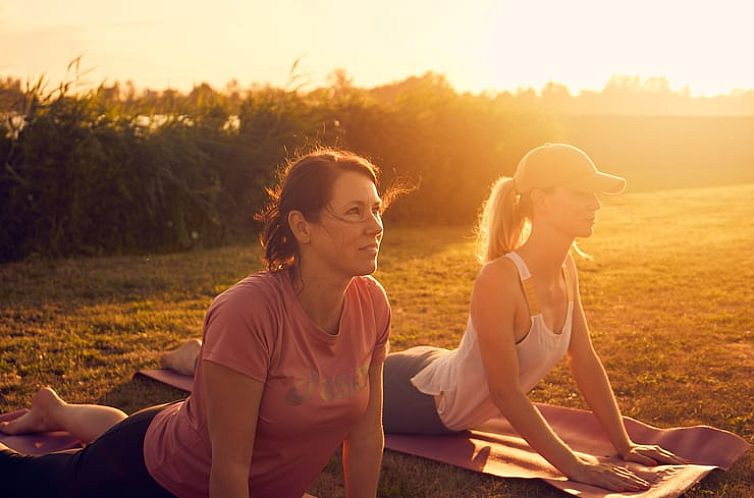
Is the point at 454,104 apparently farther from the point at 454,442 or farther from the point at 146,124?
the point at 454,442

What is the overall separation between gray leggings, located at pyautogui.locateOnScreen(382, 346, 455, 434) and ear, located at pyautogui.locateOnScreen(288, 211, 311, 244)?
2099 mm

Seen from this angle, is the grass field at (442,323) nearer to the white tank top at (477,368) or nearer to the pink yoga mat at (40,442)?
the white tank top at (477,368)

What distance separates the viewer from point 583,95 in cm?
3519

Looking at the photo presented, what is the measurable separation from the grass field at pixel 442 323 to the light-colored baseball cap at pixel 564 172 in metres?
1.39

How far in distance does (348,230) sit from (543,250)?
65.4 inches

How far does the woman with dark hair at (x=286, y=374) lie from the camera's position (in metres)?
2.43

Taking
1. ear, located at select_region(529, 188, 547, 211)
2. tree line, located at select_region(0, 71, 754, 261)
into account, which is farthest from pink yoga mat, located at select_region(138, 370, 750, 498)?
tree line, located at select_region(0, 71, 754, 261)

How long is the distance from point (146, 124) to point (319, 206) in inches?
373

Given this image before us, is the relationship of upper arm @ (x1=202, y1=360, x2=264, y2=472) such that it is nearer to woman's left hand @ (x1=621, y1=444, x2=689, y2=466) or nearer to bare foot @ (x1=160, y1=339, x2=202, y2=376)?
woman's left hand @ (x1=621, y1=444, x2=689, y2=466)

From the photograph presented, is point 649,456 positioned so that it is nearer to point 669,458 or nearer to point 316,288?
point 669,458

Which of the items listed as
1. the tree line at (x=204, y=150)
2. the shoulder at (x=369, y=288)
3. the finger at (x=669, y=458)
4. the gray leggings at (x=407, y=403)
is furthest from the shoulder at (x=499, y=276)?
the tree line at (x=204, y=150)

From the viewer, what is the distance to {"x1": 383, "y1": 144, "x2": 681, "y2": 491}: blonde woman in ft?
12.5

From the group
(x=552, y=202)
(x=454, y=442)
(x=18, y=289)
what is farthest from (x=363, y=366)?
(x=18, y=289)

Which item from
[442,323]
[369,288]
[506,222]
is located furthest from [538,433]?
[442,323]
